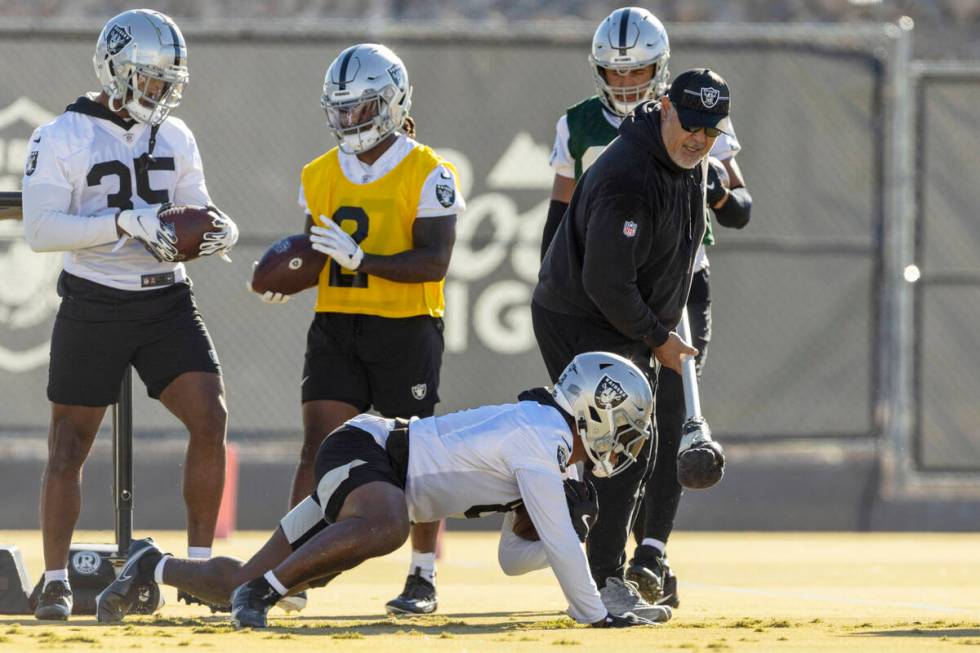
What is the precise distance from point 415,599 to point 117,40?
7.91 ft

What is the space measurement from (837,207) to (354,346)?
245 inches

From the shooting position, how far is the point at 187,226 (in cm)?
691

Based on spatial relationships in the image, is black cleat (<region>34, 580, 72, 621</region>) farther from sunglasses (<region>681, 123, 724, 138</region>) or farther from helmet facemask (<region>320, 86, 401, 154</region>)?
sunglasses (<region>681, 123, 724, 138</region>)

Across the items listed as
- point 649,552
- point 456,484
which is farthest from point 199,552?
point 649,552

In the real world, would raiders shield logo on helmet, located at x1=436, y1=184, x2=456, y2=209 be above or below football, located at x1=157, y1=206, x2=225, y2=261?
above

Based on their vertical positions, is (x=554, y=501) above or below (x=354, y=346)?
below

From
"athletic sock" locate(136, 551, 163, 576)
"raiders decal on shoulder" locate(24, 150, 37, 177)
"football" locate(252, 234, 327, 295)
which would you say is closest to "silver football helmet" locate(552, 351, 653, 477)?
"football" locate(252, 234, 327, 295)

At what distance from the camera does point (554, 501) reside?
6305mm

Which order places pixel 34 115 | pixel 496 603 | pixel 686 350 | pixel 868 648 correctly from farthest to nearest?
pixel 34 115
pixel 496 603
pixel 686 350
pixel 868 648

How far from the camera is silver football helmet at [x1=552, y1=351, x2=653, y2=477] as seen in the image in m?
6.43

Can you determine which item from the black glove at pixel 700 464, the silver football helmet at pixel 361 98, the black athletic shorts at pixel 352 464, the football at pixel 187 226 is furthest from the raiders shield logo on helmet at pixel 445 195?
the black glove at pixel 700 464

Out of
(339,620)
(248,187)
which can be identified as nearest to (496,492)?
(339,620)

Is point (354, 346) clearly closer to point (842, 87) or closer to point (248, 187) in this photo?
point (248, 187)

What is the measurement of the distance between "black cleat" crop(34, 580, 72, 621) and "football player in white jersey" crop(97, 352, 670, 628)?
33 centimetres
